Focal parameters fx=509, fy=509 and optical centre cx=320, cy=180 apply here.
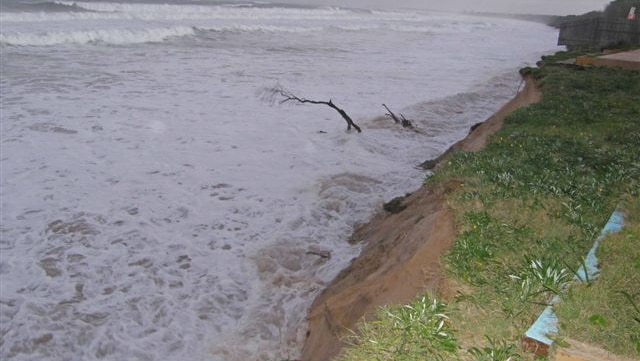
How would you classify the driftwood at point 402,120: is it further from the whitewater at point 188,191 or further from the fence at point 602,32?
the fence at point 602,32

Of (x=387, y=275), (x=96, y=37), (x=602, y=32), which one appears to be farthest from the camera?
(x=96, y=37)

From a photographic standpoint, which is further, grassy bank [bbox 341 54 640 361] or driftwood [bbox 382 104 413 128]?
driftwood [bbox 382 104 413 128]

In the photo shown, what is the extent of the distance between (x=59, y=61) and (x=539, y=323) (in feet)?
75.1

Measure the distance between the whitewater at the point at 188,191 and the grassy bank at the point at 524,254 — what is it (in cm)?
211

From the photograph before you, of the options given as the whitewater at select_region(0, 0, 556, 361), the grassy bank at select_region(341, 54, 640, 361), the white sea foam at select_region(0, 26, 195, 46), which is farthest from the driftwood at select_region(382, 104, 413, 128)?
the white sea foam at select_region(0, 26, 195, 46)

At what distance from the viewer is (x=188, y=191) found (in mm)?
9242

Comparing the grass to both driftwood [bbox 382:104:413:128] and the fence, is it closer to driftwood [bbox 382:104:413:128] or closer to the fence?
driftwood [bbox 382:104:413:128]

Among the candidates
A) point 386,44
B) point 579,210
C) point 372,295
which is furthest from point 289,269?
point 386,44

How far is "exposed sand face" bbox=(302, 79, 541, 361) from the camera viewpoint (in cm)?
455

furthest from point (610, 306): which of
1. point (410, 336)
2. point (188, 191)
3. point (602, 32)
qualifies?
point (602, 32)

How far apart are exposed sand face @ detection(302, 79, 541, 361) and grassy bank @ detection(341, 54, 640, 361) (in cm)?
23

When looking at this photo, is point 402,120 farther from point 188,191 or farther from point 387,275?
point 387,275

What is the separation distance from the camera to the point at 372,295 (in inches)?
193

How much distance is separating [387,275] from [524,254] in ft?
4.49
